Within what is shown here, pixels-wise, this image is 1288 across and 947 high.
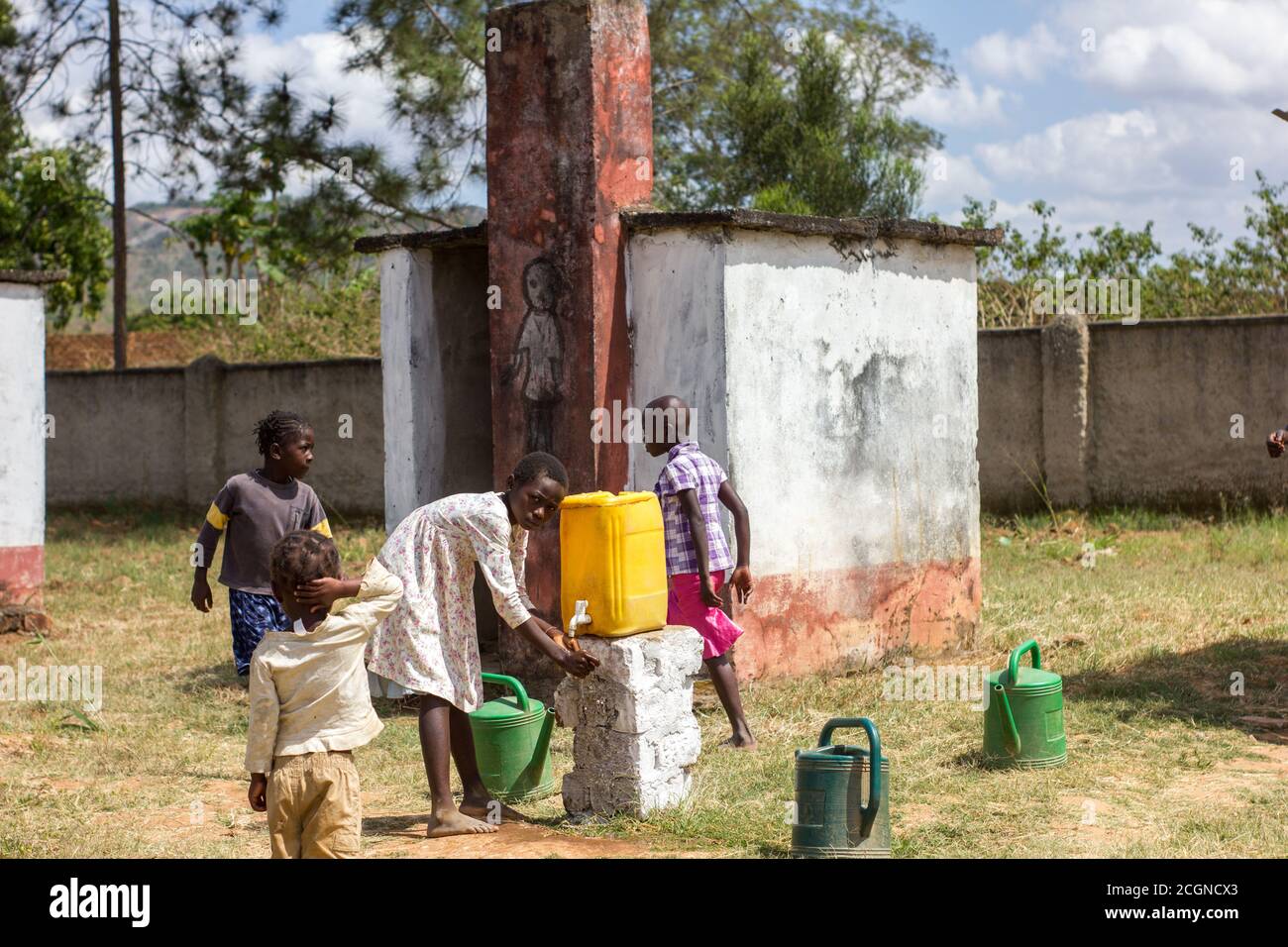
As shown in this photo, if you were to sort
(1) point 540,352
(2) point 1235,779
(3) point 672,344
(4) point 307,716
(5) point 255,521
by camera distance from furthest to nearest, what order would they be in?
(1) point 540,352, (3) point 672,344, (5) point 255,521, (2) point 1235,779, (4) point 307,716

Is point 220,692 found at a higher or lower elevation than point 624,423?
lower

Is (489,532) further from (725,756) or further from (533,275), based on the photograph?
(533,275)

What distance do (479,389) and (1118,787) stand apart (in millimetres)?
4352

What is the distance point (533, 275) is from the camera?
7.52 m

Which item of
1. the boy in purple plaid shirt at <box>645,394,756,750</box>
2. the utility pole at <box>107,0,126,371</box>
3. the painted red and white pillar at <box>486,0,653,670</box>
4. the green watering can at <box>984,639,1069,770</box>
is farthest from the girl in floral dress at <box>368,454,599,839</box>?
the utility pole at <box>107,0,126,371</box>

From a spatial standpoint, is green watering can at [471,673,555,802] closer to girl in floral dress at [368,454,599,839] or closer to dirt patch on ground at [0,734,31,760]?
girl in floral dress at [368,454,599,839]

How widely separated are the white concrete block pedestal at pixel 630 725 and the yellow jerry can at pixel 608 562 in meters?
0.10

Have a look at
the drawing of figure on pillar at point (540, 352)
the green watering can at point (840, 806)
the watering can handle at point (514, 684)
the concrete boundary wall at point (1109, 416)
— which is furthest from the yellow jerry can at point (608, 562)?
the concrete boundary wall at point (1109, 416)

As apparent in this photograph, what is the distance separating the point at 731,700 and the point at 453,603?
5.37 feet

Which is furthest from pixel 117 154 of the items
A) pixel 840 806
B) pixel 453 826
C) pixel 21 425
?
pixel 840 806

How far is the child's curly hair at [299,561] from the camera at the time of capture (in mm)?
4176

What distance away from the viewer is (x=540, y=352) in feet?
24.6

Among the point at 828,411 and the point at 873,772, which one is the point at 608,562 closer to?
the point at 873,772

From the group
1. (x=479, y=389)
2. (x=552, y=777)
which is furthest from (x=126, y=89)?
(x=552, y=777)
